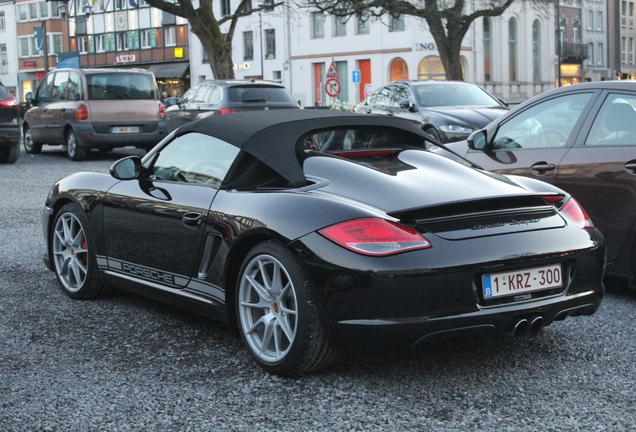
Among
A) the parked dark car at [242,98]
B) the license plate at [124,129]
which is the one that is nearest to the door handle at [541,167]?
the parked dark car at [242,98]

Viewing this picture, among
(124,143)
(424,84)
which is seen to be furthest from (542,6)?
(124,143)

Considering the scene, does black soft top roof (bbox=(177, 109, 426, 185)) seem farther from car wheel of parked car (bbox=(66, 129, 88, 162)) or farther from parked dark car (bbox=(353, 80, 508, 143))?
car wheel of parked car (bbox=(66, 129, 88, 162))

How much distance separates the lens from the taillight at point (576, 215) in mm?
4539

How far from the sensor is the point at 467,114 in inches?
629

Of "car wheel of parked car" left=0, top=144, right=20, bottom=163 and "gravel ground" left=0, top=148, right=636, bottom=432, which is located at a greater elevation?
"car wheel of parked car" left=0, top=144, right=20, bottom=163

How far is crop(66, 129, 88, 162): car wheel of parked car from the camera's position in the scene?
1858 cm

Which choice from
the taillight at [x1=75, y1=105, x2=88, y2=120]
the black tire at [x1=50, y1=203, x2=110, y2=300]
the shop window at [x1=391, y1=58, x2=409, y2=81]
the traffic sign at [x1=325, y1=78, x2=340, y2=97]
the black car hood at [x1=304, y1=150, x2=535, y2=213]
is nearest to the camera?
the black car hood at [x1=304, y1=150, x2=535, y2=213]

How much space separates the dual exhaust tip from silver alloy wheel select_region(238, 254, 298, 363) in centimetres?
98

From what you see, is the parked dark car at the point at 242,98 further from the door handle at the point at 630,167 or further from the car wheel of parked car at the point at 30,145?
the door handle at the point at 630,167

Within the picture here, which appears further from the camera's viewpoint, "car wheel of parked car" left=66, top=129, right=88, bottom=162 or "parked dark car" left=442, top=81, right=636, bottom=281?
"car wheel of parked car" left=66, top=129, right=88, bottom=162

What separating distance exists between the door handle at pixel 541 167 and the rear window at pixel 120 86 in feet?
44.1

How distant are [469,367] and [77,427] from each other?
6.06 feet

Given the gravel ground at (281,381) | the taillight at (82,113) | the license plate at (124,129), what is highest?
the taillight at (82,113)

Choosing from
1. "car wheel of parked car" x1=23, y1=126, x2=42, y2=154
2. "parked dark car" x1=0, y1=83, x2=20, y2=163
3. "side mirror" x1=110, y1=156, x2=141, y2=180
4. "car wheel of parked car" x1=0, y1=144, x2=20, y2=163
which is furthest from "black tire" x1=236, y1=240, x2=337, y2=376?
"car wheel of parked car" x1=23, y1=126, x2=42, y2=154
